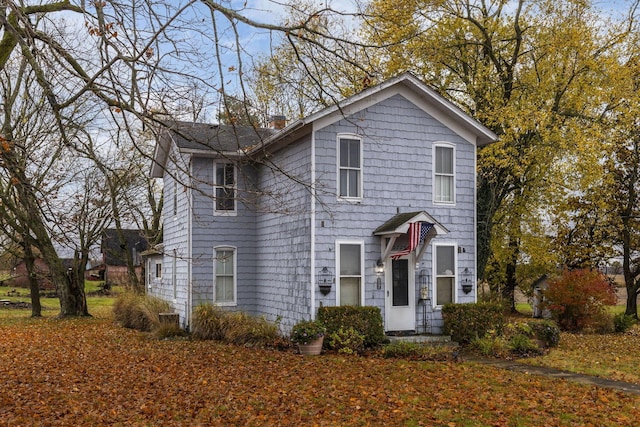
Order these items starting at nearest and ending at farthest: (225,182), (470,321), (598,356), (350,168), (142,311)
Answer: (598,356), (350,168), (470,321), (225,182), (142,311)

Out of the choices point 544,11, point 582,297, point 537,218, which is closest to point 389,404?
point 582,297

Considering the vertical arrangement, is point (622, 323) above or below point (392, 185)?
below

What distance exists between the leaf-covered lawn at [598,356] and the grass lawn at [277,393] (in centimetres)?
183

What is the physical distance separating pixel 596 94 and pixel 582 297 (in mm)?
7814

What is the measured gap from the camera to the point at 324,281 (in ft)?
50.9

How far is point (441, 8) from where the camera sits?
23.7 m

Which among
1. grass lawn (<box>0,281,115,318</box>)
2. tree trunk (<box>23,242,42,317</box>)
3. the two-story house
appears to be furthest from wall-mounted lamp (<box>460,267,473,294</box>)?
grass lawn (<box>0,281,115,318</box>)

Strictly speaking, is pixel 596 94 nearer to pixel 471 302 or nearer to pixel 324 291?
pixel 471 302

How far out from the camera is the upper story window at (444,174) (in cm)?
1725

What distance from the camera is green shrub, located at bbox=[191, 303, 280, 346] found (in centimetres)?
A: 1633

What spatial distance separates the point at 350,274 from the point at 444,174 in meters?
4.01

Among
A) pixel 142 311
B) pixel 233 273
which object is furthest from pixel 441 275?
pixel 142 311

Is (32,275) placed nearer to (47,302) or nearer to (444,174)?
(47,302)

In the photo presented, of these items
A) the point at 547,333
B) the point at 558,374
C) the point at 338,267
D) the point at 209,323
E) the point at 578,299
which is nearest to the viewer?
the point at 558,374
